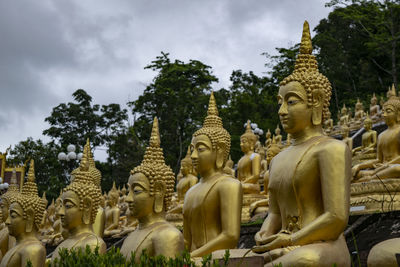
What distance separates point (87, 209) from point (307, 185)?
134 inches

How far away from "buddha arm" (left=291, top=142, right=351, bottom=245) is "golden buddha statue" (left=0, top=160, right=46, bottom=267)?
14.1 ft

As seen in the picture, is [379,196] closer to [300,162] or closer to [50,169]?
[300,162]

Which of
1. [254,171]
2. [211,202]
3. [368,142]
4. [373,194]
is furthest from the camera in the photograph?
[368,142]

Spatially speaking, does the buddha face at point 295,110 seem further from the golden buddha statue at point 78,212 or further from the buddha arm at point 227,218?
the golden buddha statue at point 78,212

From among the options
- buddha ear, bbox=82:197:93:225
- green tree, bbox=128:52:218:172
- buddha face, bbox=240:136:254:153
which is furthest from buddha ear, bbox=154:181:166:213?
green tree, bbox=128:52:218:172

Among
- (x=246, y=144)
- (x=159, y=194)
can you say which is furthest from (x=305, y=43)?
(x=246, y=144)

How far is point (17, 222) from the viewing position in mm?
8844

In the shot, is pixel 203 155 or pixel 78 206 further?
pixel 78 206

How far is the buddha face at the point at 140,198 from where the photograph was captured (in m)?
6.96

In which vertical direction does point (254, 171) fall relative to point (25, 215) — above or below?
above

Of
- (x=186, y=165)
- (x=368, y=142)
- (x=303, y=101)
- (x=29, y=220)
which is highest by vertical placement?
(x=368, y=142)

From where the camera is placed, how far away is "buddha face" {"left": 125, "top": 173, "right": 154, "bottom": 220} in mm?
6965

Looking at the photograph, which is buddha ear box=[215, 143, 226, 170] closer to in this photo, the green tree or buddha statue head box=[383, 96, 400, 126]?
buddha statue head box=[383, 96, 400, 126]

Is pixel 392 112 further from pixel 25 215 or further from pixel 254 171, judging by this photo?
pixel 25 215
